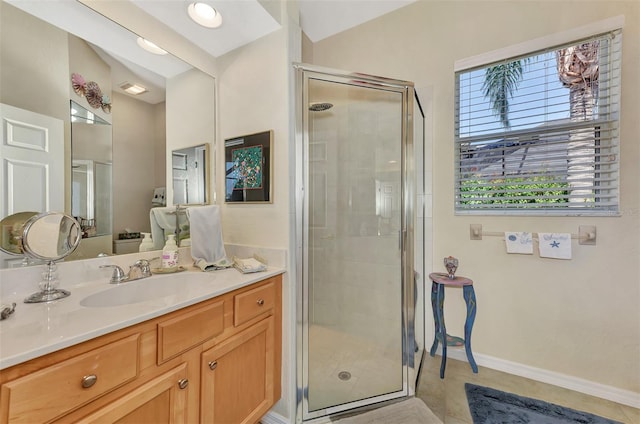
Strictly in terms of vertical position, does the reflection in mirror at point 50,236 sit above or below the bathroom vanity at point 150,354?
above

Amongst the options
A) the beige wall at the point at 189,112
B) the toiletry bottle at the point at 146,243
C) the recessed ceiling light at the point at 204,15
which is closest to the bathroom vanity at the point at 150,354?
the toiletry bottle at the point at 146,243

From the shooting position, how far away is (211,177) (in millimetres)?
1771

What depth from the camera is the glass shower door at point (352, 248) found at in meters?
1.59

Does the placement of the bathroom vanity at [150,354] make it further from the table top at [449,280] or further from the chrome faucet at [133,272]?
the table top at [449,280]

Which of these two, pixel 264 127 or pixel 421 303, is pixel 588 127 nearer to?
pixel 421 303

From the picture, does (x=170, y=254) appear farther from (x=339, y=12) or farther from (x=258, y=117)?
(x=339, y=12)

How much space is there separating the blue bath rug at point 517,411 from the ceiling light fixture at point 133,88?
2.62m

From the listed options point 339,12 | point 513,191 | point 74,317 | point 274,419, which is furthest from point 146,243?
point 513,191

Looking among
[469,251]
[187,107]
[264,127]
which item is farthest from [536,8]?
[187,107]

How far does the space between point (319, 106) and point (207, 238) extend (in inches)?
42.3

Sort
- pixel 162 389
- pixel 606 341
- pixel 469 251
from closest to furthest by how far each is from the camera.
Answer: pixel 162 389 → pixel 606 341 → pixel 469 251

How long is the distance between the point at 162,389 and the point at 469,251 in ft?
6.47

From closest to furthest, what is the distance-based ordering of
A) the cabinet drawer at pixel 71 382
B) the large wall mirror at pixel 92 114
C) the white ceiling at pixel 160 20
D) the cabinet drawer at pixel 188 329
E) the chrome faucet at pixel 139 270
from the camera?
the cabinet drawer at pixel 71 382, the cabinet drawer at pixel 188 329, the large wall mirror at pixel 92 114, the white ceiling at pixel 160 20, the chrome faucet at pixel 139 270

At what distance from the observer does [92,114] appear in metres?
1.23
